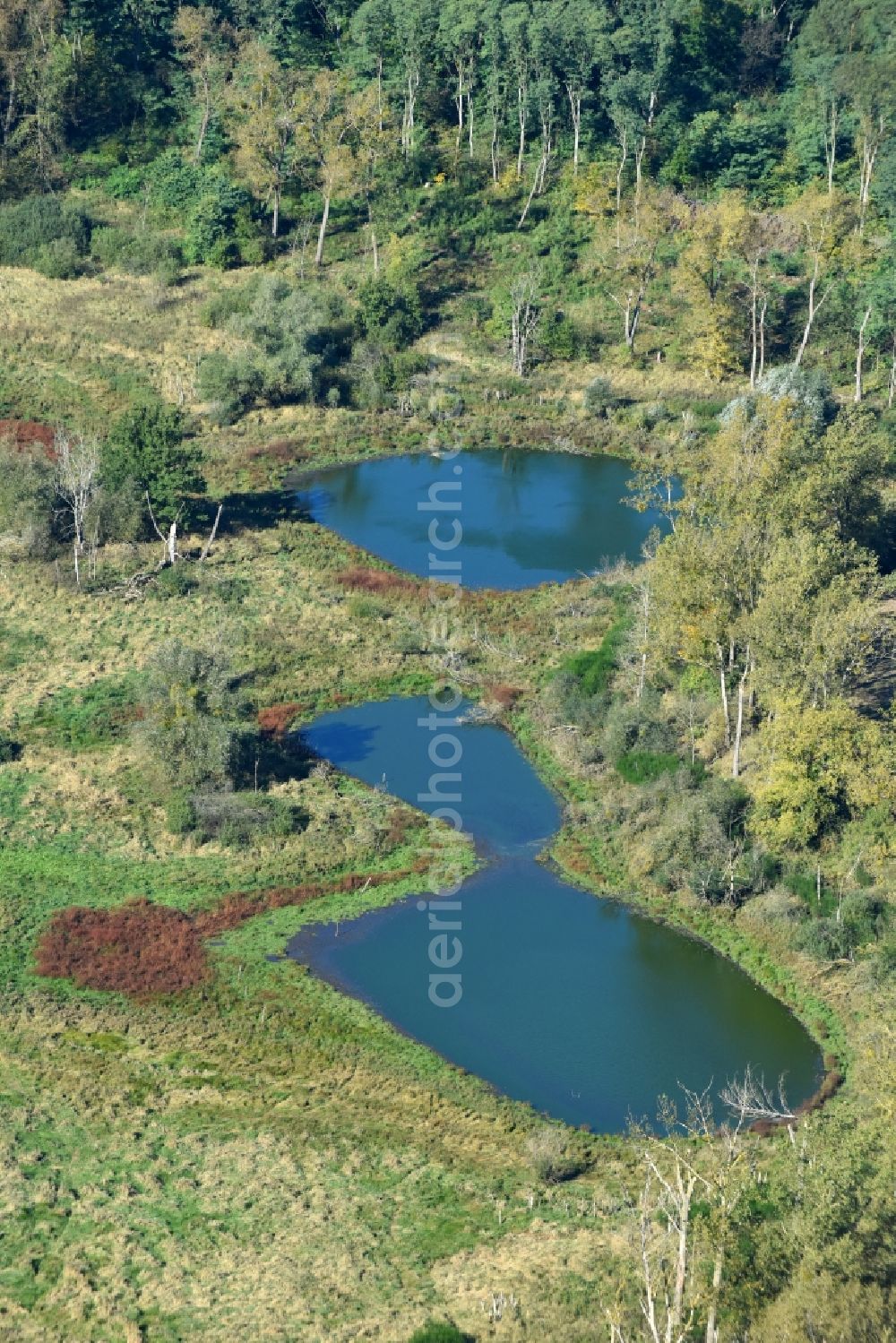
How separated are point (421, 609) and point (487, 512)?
43.3 feet

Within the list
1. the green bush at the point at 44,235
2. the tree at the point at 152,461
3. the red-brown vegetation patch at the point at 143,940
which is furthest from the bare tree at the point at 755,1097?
the green bush at the point at 44,235

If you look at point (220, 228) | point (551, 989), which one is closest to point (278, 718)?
point (551, 989)

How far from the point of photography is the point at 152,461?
251ft

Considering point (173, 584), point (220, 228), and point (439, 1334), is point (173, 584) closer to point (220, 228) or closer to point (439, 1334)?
point (220, 228)

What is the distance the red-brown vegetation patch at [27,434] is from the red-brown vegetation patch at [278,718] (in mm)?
25689

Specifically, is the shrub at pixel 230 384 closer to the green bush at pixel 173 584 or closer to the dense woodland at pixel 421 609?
the dense woodland at pixel 421 609

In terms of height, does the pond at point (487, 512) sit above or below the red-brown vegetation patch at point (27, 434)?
below

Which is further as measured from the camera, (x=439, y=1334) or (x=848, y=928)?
(x=848, y=928)

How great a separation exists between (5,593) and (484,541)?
22.4 meters

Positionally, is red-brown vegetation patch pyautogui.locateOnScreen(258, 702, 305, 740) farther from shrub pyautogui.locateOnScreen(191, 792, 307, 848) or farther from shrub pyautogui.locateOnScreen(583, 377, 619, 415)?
shrub pyautogui.locateOnScreen(583, 377, 619, 415)

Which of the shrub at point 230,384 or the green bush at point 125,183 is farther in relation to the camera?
the green bush at point 125,183

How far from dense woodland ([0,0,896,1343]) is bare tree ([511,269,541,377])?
0.46 m

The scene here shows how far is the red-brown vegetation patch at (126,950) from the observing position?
50219 mm

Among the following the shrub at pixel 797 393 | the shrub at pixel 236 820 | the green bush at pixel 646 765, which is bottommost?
the shrub at pixel 236 820
